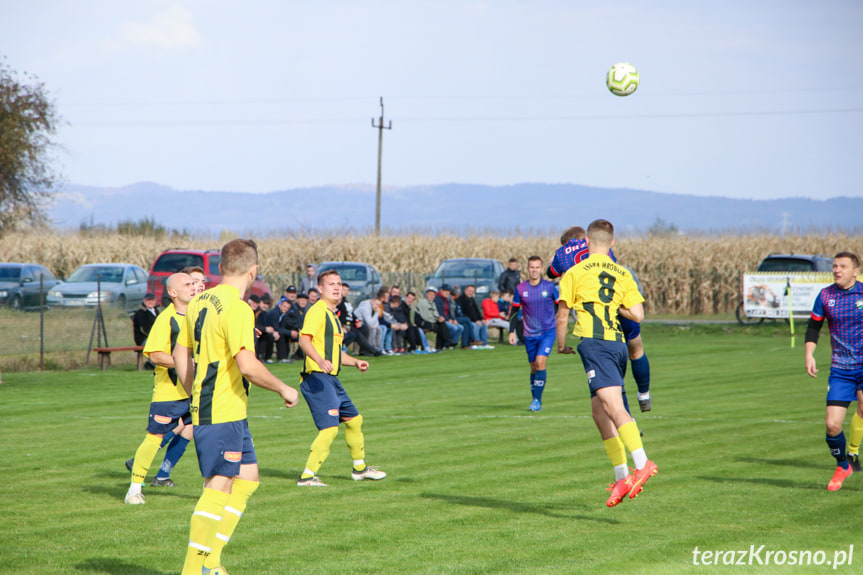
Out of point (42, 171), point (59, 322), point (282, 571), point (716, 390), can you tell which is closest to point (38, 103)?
point (42, 171)

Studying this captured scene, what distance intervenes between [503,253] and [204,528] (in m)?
42.3

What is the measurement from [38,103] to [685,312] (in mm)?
28899

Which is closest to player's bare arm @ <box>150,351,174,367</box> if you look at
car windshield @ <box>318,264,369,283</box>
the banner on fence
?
car windshield @ <box>318,264,369,283</box>

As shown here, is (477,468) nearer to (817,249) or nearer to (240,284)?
(240,284)

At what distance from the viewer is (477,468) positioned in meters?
10.3

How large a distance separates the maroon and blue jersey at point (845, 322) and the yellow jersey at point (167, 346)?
6.10 metres

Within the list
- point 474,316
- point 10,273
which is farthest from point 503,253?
point 10,273

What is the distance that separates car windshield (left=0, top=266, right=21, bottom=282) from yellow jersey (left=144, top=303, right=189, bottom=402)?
902 inches

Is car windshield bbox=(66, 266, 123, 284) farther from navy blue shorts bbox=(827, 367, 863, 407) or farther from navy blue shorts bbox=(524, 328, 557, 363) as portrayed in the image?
navy blue shorts bbox=(827, 367, 863, 407)

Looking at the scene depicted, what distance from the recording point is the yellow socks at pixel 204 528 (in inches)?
221

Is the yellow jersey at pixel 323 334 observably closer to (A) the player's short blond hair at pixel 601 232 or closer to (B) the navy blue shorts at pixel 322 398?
(B) the navy blue shorts at pixel 322 398

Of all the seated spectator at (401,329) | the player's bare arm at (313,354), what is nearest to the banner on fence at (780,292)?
the seated spectator at (401,329)

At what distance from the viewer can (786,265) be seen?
32.8 m

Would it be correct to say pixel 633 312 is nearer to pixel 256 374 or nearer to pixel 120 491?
pixel 256 374
